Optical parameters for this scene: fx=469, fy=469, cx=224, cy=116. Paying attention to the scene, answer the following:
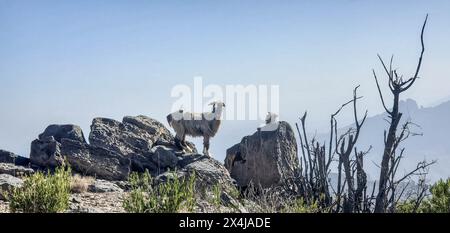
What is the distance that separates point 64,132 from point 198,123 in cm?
Answer: 598

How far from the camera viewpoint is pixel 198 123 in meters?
21.7

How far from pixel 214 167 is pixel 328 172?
7.01m

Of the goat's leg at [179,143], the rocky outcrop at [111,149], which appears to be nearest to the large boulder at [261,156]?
the goat's leg at [179,143]

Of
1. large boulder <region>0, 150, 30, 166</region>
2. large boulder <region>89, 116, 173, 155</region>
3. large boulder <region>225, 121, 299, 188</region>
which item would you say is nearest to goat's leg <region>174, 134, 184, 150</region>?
large boulder <region>89, 116, 173, 155</region>

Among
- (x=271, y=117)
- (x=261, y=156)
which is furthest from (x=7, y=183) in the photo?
(x=271, y=117)

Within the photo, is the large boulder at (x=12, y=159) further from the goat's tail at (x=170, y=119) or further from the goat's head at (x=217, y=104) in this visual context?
the goat's head at (x=217, y=104)

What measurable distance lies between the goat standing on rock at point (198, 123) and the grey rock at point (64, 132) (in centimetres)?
450

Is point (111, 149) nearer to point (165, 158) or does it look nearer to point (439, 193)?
point (165, 158)

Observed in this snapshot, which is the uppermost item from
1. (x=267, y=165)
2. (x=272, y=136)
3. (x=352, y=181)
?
(x=272, y=136)

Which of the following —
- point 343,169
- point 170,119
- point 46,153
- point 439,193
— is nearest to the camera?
point 343,169

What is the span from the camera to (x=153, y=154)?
1784cm

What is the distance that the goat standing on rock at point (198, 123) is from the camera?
21578 mm
